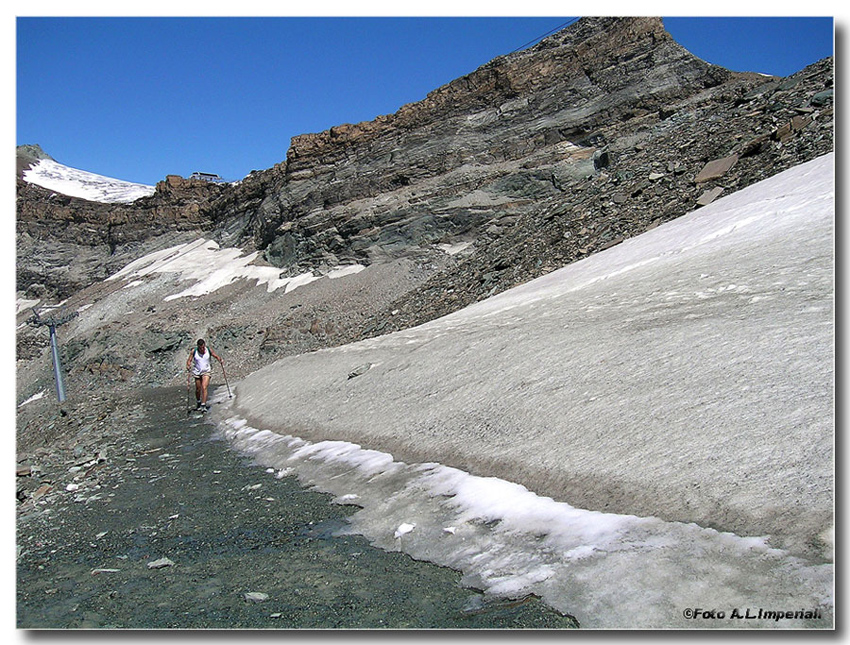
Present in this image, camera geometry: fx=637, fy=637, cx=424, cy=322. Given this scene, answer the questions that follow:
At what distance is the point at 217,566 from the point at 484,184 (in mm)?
34365

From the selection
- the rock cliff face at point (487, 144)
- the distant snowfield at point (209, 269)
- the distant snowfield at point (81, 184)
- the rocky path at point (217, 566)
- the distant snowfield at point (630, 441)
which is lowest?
the rocky path at point (217, 566)

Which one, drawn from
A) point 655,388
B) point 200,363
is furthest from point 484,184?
point 655,388

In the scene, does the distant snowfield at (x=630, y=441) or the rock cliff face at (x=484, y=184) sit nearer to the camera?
the distant snowfield at (x=630, y=441)

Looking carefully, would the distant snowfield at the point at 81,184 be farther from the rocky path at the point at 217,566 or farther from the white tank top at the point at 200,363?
the rocky path at the point at 217,566

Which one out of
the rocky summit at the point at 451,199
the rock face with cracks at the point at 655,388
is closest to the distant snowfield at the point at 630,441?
the rock face with cracks at the point at 655,388

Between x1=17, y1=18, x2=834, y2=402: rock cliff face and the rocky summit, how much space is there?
0.11 metres

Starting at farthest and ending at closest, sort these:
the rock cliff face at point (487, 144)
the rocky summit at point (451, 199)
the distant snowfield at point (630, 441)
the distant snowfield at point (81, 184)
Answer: the distant snowfield at point (81, 184) < the rock cliff face at point (487, 144) < the rocky summit at point (451, 199) < the distant snowfield at point (630, 441)

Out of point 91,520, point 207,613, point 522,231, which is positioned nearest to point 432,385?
point 91,520

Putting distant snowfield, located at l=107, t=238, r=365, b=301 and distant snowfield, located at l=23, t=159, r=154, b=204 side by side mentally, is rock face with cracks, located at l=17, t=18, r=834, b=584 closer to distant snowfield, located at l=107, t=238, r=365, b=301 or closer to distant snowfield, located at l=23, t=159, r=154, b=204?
distant snowfield, located at l=107, t=238, r=365, b=301

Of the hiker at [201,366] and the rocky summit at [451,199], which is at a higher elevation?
the rocky summit at [451,199]

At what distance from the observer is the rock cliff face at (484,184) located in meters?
19.6

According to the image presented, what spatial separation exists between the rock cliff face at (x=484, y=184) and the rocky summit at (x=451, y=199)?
0.35ft

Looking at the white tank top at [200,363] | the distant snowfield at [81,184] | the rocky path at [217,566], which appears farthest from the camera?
the distant snowfield at [81,184]

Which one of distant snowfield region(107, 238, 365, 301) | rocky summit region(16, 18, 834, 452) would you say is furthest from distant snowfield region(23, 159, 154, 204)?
rocky summit region(16, 18, 834, 452)
